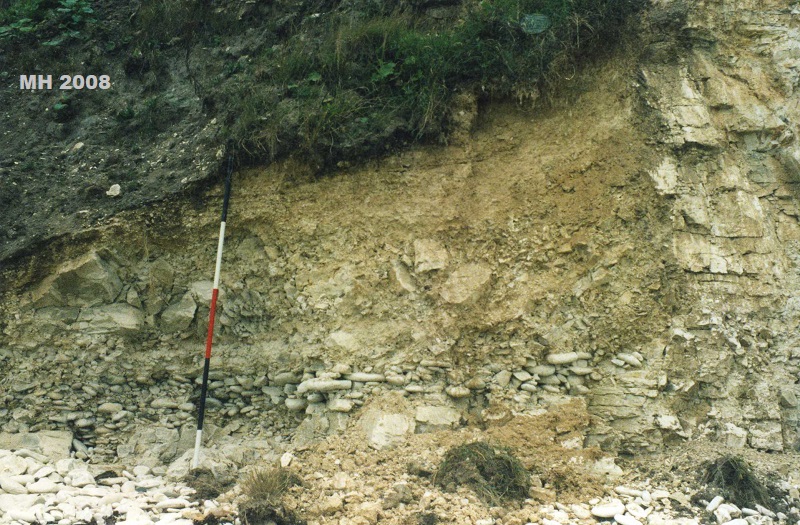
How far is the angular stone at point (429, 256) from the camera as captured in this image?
5.46 metres

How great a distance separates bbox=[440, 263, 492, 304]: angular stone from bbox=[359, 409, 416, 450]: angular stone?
0.96 metres

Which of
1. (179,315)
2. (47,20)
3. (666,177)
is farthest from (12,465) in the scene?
(666,177)

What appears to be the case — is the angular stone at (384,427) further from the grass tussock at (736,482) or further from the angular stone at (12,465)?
the angular stone at (12,465)

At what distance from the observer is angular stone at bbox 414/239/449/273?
5461 millimetres

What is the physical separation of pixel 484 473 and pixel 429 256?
1679 millimetres

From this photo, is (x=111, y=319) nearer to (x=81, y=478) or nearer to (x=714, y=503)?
(x=81, y=478)

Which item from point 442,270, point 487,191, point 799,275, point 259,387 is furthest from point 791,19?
point 259,387

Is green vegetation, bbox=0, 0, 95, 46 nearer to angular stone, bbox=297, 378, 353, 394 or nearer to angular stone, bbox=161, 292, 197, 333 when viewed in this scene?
angular stone, bbox=161, 292, 197, 333

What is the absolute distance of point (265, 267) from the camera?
5719 millimetres

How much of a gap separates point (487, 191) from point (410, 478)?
2.27 metres

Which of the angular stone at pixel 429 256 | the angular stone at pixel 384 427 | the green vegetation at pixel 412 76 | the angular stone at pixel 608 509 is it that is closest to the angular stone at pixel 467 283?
the angular stone at pixel 429 256

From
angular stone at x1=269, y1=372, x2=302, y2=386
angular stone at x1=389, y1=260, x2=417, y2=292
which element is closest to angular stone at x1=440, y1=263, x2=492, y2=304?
angular stone at x1=389, y1=260, x2=417, y2=292

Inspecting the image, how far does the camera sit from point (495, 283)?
543cm

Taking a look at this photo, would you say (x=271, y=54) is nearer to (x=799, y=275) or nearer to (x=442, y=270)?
(x=442, y=270)
